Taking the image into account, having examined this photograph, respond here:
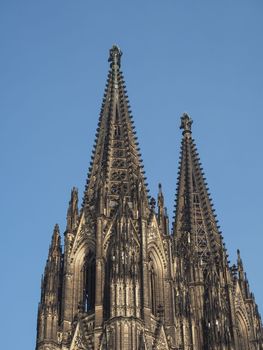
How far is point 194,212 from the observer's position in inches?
2346

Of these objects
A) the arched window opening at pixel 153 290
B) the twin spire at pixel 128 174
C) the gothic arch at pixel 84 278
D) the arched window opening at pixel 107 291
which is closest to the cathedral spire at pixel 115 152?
the twin spire at pixel 128 174

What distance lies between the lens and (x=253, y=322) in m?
54.4

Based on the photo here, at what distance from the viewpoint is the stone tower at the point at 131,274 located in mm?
45000

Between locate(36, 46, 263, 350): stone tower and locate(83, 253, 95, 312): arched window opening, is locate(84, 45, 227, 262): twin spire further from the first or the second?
locate(83, 253, 95, 312): arched window opening

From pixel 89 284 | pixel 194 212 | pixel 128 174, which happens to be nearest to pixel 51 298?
pixel 89 284

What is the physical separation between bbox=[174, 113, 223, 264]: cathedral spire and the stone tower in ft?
0.29

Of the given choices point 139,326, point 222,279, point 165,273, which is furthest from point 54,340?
point 222,279

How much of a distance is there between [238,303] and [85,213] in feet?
37.2

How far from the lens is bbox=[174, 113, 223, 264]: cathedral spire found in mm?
56750

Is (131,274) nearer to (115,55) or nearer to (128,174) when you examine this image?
(128,174)

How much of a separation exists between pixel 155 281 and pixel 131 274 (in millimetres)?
3450

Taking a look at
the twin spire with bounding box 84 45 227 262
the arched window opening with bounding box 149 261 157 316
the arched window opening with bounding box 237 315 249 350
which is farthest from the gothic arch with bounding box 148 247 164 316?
the arched window opening with bounding box 237 315 249 350

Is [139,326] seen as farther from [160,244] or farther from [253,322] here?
[253,322]

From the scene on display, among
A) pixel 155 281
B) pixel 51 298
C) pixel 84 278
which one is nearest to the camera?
pixel 51 298
